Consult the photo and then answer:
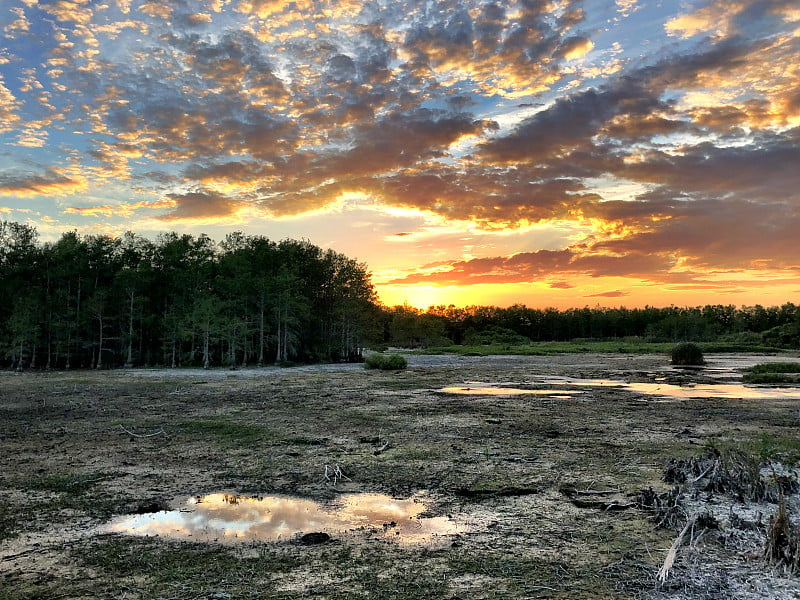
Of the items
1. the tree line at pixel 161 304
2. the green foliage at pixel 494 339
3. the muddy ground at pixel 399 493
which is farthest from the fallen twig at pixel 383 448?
the green foliage at pixel 494 339

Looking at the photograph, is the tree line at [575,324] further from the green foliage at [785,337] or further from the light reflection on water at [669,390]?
the light reflection on water at [669,390]

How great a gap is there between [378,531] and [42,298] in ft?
182

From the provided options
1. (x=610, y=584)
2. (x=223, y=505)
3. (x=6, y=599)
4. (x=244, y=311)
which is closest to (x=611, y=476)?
(x=610, y=584)

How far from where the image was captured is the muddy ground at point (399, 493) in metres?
5.77

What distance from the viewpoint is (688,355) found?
5144cm

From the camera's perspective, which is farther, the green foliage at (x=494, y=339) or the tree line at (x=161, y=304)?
the green foliage at (x=494, y=339)

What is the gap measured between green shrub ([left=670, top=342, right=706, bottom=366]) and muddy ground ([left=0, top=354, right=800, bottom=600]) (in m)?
33.0

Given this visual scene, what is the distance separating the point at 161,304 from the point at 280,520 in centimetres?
5573

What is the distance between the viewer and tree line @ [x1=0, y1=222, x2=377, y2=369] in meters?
49.6

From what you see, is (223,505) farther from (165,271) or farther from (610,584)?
(165,271)

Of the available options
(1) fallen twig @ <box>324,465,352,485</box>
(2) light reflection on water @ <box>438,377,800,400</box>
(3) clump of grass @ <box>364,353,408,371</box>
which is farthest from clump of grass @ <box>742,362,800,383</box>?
(1) fallen twig @ <box>324,465,352,485</box>

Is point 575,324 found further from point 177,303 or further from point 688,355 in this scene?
point 177,303

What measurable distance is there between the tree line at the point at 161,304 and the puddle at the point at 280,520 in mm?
42681

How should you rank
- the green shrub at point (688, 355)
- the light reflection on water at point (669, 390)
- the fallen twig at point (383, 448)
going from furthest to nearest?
the green shrub at point (688, 355) < the light reflection on water at point (669, 390) < the fallen twig at point (383, 448)
